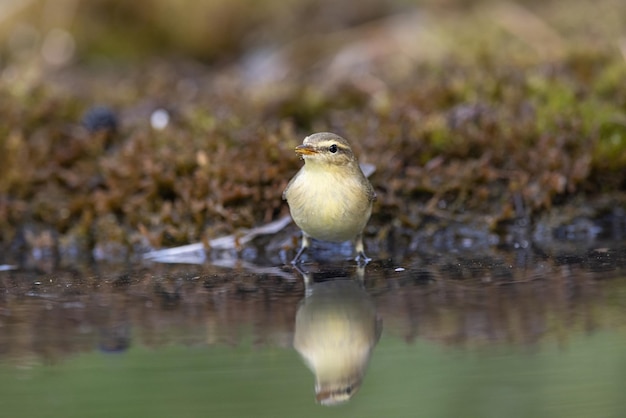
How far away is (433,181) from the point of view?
657 cm

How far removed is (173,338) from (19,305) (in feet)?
3.88

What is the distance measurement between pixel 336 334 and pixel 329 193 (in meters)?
1.75

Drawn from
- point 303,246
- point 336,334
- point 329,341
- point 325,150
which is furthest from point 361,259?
point 329,341

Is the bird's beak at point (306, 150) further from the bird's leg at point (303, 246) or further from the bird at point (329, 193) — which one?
the bird's leg at point (303, 246)

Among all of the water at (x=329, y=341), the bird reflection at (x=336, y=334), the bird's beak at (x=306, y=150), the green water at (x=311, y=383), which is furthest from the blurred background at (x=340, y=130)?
the green water at (x=311, y=383)

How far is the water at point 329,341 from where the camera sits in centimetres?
305

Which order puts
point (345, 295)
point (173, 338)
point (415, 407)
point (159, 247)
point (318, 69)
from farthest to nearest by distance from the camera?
point (318, 69), point (159, 247), point (345, 295), point (173, 338), point (415, 407)

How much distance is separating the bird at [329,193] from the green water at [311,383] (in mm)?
1819

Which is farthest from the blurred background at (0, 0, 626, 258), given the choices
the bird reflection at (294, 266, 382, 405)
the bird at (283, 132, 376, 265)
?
the bird reflection at (294, 266, 382, 405)

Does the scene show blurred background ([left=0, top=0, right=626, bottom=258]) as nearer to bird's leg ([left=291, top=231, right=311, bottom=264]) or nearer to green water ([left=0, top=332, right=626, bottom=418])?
bird's leg ([left=291, top=231, right=311, bottom=264])

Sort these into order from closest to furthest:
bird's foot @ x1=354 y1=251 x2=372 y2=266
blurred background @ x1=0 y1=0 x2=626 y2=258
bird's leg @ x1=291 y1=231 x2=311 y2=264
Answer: bird's foot @ x1=354 y1=251 x2=372 y2=266 → bird's leg @ x1=291 y1=231 x2=311 y2=264 → blurred background @ x1=0 y1=0 x2=626 y2=258

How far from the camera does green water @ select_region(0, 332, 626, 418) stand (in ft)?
9.71

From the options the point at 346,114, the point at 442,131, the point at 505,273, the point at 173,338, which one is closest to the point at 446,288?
the point at 505,273

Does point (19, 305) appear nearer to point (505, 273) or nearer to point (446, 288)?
point (446, 288)
